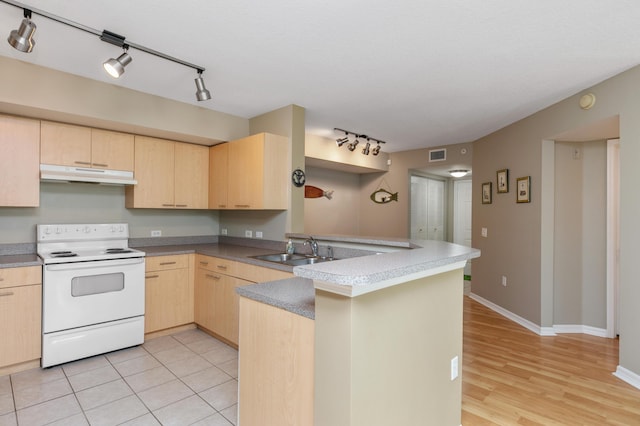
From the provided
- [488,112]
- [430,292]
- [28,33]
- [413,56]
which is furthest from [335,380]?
[488,112]

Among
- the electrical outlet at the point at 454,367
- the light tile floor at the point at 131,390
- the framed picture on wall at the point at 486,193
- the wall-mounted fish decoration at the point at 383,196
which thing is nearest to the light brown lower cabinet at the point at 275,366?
the light tile floor at the point at 131,390

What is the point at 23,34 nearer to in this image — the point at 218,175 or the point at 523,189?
the point at 218,175

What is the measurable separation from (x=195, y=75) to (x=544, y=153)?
3.69 metres

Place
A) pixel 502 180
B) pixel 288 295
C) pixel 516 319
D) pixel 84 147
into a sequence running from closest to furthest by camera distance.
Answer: pixel 288 295, pixel 84 147, pixel 516 319, pixel 502 180

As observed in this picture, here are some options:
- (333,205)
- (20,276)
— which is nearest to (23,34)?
(20,276)

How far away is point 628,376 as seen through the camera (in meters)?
2.62

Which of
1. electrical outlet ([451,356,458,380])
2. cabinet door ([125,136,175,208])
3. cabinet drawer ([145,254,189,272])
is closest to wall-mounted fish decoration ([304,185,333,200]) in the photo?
cabinet door ([125,136,175,208])

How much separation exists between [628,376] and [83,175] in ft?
16.3

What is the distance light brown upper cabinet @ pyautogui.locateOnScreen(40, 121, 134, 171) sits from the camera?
2.92 meters

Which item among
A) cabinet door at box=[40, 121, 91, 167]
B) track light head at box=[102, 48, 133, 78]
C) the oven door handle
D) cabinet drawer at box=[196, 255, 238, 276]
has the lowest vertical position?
cabinet drawer at box=[196, 255, 238, 276]

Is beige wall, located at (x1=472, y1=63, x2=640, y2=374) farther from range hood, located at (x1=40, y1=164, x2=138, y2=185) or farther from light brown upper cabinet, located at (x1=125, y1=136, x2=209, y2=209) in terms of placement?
range hood, located at (x1=40, y1=164, x2=138, y2=185)

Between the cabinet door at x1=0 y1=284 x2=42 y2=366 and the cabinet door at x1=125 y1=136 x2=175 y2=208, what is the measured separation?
3.95ft

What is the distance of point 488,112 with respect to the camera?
372 centimetres

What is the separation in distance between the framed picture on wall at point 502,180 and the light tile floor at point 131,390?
385 centimetres
